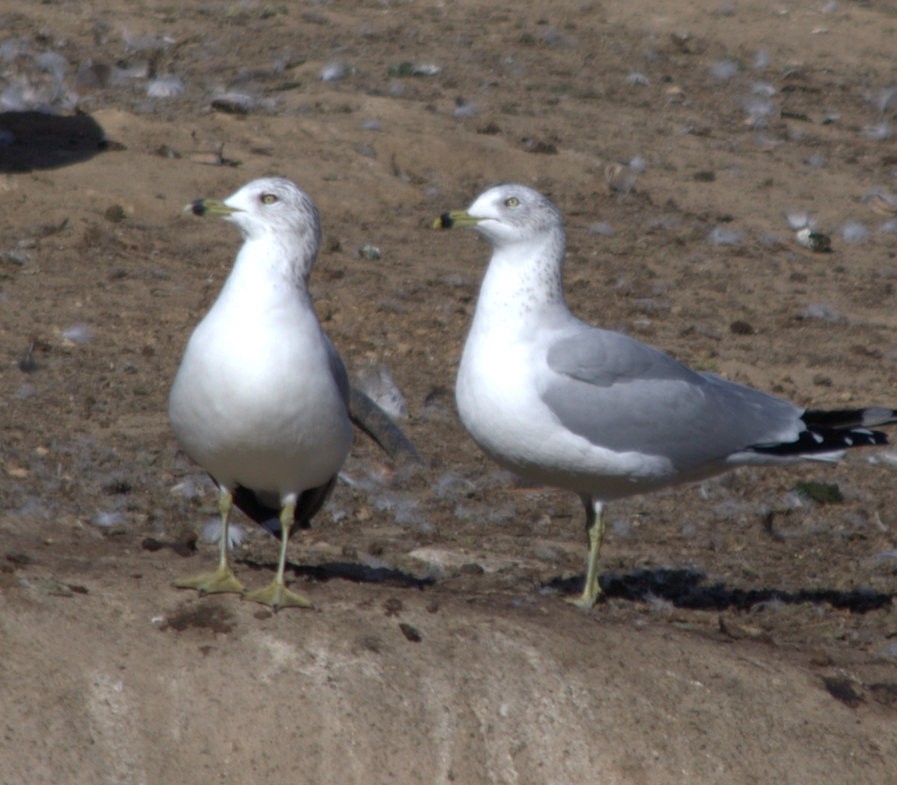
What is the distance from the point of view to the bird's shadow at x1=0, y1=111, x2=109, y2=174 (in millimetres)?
8852

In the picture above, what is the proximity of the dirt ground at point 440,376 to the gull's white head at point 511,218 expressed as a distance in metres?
1.10

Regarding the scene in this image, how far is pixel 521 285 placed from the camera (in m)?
4.95

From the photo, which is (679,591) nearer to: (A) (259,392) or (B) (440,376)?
(A) (259,392)

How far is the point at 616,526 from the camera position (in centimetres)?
628

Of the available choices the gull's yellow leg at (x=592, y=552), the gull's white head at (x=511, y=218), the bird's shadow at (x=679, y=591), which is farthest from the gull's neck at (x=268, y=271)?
the gull's yellow leg at (x=592, y=552)

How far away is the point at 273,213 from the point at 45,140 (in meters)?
5.22

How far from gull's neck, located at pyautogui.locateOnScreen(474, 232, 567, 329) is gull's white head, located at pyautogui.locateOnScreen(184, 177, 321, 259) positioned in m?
0.70

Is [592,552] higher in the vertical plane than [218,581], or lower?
lower

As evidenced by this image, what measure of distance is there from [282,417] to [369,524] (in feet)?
6.55

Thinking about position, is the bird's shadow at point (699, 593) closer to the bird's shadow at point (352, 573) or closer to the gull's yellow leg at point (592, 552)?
the gull's yellow leg at point (592, 552)

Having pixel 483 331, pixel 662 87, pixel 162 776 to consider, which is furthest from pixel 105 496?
pixel 662 87

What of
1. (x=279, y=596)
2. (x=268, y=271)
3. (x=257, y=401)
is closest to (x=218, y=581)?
(x=279, y=596)

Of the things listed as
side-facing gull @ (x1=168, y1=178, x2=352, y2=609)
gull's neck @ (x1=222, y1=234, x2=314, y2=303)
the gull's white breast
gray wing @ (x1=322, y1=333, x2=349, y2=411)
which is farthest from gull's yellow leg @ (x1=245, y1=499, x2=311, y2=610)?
gull's neck @ (x1=222, y1=234, x2=314, y2=303)

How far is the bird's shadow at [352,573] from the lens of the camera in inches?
190
